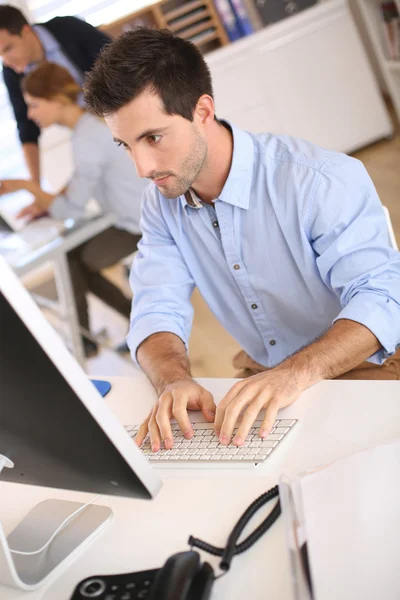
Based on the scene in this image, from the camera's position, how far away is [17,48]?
9.38 ft

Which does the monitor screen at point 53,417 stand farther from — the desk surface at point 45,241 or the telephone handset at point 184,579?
the desk surface at point 45,241

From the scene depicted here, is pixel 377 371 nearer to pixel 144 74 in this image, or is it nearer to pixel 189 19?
pixel 144 74

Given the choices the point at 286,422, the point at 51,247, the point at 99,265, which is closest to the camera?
the point at 286,422

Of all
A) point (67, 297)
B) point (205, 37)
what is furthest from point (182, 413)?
point (205, 37)

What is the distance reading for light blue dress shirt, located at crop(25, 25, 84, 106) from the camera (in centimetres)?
281

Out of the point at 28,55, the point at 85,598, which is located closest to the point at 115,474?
the point at 85,598

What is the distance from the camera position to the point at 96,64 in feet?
4.01

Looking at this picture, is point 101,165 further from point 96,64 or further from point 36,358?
point 36,358

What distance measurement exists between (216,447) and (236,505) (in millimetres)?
118

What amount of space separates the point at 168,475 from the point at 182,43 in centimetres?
77

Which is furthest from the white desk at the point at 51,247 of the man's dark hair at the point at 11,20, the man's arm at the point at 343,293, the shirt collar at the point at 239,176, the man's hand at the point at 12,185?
the man's arm at the point at 343,293

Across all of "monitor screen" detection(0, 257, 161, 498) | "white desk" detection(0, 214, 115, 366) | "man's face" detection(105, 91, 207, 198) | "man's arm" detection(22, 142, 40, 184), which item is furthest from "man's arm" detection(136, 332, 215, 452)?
"man's arm" detection(22, 142, 40, 184)

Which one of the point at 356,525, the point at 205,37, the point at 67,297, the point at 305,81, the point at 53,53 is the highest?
the point at 53,53

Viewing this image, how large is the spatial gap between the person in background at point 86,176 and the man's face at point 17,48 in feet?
0.40
